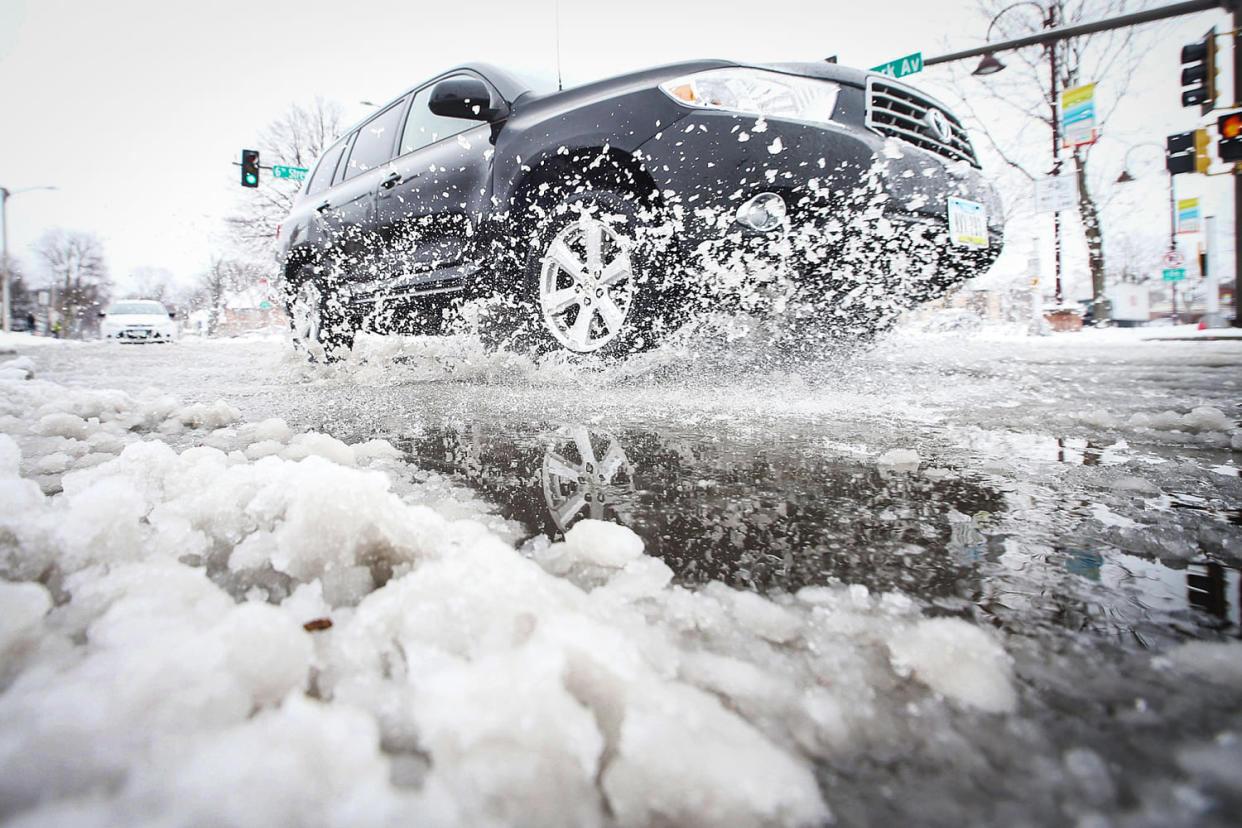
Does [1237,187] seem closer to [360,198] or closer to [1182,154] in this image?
[1182,154]

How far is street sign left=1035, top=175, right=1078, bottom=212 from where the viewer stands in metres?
13.0

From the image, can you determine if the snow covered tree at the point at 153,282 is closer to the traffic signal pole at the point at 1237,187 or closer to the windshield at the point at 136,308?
the windshield at the point at 136,308

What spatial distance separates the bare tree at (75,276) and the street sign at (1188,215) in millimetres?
55446

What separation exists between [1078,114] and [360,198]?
583 inches

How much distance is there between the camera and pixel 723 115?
257cm

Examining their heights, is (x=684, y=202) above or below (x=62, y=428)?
above

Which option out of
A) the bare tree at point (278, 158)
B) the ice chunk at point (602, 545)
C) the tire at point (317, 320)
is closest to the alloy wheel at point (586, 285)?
the ice chunk at point (602, 545)

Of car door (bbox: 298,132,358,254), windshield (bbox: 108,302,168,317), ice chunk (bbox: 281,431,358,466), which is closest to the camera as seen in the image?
ice chunk (bbox: 281,431,358,466)

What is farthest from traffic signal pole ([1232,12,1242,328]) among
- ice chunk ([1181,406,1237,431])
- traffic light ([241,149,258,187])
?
traffic light ([241,149,258,187])

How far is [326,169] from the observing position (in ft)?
17.4

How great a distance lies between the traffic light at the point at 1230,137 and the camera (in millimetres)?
9203

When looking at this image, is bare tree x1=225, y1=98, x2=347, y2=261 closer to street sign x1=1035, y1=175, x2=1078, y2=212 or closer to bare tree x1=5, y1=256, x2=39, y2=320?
bare tree x1=5, y1=256, x2=39, y2=320

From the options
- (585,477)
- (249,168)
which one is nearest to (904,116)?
(585,477)

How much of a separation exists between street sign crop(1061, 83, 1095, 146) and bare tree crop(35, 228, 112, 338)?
48.4 metres
